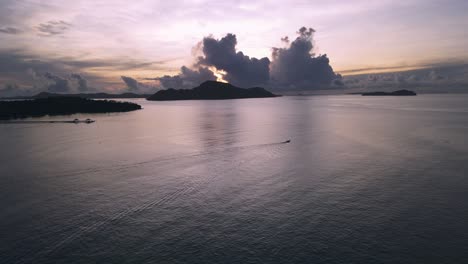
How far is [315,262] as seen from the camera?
73.5 feet

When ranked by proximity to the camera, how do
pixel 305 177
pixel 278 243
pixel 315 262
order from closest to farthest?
pixel 315 262 → pixel 278 243 → pixel 305 177

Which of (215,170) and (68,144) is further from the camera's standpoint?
(68,144)

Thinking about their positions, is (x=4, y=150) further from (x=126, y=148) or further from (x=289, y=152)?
(x=289, y=152)

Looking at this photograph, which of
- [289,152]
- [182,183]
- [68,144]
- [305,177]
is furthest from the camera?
[68,144]

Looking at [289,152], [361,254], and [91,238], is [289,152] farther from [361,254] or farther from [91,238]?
[91,238]

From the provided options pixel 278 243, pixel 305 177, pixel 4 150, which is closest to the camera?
pixel 278 243

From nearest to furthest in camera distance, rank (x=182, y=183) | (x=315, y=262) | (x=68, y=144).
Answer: (x=315, y=262) < (x=182, y=183) < (x=68, y=144)

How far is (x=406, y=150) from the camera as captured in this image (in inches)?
2456

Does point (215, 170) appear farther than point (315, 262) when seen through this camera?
Yes

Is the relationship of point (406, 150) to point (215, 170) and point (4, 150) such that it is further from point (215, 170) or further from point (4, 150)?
point (4, 150)

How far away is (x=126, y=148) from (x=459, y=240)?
198ft

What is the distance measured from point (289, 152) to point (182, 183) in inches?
1109

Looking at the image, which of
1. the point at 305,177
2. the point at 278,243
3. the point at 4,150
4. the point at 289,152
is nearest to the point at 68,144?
the point at 4,150

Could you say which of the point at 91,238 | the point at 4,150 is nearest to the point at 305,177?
the point at 91,238
